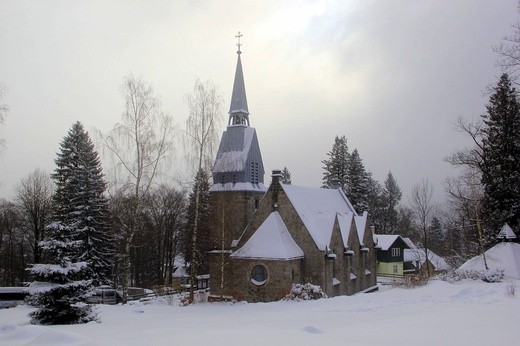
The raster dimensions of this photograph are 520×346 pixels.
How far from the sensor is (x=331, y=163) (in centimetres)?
5516

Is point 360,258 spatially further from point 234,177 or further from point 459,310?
point 459,310

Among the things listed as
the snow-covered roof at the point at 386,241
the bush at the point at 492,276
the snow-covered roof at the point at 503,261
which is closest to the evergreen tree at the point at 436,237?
the snow-covered roof at the point at 386,241

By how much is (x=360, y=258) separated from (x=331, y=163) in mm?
21073

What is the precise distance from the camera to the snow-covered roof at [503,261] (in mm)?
21500

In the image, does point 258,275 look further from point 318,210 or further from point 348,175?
point 348,175

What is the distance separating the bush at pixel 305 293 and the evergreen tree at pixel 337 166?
29959mm

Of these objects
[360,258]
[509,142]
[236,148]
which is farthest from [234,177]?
[509,142]

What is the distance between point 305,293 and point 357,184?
31027 mm

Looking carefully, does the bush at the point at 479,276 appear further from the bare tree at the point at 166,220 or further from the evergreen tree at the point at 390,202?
the evergreen tree at the point at 390,202

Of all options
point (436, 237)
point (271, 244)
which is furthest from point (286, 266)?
point (436, 237)

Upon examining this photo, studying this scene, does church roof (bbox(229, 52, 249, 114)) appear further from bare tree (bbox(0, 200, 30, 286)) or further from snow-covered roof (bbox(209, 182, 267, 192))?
bare tree (bbox(0, 200, 30, 286))

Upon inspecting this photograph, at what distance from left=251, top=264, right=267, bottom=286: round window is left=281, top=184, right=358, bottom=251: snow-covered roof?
411cm

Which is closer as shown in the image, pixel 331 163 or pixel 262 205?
pixel 262 205

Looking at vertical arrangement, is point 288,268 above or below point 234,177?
below
